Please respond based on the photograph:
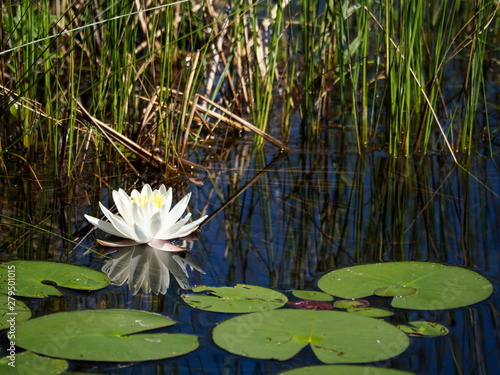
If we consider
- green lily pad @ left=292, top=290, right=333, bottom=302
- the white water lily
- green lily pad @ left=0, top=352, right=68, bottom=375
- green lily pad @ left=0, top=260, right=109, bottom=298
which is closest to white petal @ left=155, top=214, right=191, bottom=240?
the white water lily

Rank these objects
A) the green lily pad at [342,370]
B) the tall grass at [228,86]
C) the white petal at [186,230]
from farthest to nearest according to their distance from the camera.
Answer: the tall grass at [228,86]
the white petal at [186,230]
the green lily pad at [342,370]

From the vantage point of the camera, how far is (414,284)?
6.03ft

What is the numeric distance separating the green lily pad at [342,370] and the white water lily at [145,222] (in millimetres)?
798

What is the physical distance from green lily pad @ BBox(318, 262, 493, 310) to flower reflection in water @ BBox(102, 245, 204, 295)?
42cm

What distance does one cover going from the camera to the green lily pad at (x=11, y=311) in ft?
5.24

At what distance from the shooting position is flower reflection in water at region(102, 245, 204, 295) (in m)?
1.87

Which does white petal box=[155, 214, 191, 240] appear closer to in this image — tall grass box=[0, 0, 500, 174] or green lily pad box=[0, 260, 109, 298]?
green lily pad box=[0, 260, 109, 298]

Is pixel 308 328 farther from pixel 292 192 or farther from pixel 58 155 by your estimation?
pixel 58 155

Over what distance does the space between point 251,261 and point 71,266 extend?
534mm

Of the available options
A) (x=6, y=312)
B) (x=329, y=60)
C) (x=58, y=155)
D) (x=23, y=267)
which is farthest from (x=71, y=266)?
(x=329, y=60)

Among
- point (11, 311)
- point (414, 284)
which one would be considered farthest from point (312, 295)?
point (11, 311)

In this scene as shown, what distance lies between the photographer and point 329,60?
3.54 meters

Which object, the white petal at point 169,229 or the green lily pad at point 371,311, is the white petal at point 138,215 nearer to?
the white petal at point 169,229

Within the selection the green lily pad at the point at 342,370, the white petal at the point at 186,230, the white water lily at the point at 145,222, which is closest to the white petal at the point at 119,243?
the white water lily at the point at 145,222
